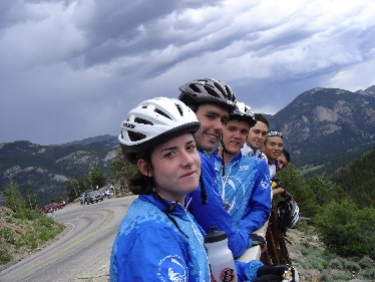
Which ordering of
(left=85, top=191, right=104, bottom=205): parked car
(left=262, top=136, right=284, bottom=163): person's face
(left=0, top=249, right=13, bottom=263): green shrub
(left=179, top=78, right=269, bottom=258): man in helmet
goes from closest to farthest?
(left=179, top=78, right=269, bottom=258): man in helmet < (left=262, top=136, right=284, bottom=163): person's face < (left=0, top=249, right=13, bottom=263): green shrub < (left=85, top=191, right=104, bottom=205): parked car

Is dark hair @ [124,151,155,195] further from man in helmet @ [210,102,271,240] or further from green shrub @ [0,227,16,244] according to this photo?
green shrub @ [0,227,16,244]

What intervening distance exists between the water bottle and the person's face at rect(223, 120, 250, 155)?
1644 mm

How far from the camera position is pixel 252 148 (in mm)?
5789

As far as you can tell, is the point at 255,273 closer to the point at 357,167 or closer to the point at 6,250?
the point at 6,250

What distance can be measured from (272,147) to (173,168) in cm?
447

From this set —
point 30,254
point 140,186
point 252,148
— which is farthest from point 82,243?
point 140,186

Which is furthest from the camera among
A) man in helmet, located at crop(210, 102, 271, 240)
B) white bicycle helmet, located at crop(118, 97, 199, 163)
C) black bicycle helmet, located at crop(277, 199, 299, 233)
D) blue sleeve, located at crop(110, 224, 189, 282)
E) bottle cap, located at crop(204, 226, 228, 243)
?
black bicycle helmet, located at crop(277, 199, 299, 233)

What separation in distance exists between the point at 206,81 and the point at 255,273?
5.30ft

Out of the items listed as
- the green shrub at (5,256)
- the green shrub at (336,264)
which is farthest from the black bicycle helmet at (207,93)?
the green shrub at (5,256)

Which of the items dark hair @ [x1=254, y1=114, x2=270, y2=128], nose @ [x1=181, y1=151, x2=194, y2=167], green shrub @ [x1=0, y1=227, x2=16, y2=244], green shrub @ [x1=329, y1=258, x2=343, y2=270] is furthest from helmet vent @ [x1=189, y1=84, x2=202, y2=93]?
green shrub @ [x1=0, y1=227, x2=16, y2=244]

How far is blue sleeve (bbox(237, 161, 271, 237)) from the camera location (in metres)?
3.59

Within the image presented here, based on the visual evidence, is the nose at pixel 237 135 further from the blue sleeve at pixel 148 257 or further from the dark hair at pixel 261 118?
the blue sleeve at pixel 148 257

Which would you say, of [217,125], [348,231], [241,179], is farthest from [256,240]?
[348,231]

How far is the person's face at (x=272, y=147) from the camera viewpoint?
638 cm
